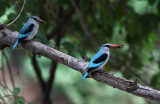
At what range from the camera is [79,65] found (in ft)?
9.23

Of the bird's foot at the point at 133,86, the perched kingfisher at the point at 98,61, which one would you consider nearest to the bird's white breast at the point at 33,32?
the perched kingfisher at the point at 98,61

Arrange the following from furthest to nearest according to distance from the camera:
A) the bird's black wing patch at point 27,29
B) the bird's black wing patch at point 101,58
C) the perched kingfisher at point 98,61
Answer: the bird's black wing patch at point 27,29 < the bird's black wing patch at point 101,58 < the perched kingfisher at point 98,61

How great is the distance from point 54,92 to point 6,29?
12.6 meters

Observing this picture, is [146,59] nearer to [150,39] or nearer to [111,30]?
[150,39]

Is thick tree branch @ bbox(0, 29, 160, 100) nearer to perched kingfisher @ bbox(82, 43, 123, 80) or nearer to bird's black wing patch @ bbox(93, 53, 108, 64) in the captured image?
perched kingfisher @ bbox(82, 43, 123, 80)

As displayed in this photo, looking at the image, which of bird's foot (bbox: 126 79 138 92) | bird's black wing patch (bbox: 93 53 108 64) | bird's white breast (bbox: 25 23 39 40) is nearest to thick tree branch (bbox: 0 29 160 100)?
bird's foot (bbox: 126 79 138 92)

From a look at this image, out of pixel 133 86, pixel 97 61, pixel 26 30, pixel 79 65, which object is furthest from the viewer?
pixel 26 30

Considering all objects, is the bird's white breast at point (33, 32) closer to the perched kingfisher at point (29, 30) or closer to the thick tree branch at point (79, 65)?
the perched kingfisher at point (29, 30)

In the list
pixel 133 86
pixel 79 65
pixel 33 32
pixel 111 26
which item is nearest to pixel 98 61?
pixel 79 65

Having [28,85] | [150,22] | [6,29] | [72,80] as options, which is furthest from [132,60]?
[28,85]

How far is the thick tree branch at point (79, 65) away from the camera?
233 cm

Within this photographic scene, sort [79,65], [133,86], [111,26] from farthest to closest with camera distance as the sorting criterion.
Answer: [111,26], [79,65], [133,86]

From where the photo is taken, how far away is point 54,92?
15594mm

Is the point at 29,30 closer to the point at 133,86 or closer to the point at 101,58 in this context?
the point at 101,58
